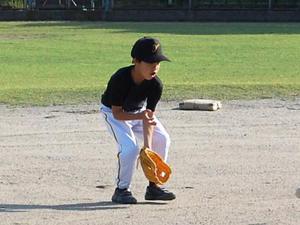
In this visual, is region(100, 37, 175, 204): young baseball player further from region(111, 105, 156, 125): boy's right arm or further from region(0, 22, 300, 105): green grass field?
region(0, 22, 300, 105): green grass field

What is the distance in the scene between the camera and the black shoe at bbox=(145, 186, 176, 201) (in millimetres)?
7758

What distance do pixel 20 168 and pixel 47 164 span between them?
0.36 m

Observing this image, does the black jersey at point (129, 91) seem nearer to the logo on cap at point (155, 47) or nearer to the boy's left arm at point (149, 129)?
the boy's left arm at point (149, 129)

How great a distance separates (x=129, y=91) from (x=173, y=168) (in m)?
1.77

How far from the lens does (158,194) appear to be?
25.5ft

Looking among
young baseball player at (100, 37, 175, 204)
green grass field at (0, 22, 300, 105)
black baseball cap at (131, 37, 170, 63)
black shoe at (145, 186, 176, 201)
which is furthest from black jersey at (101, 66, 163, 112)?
green grass field at (0, 22, 300, 105)

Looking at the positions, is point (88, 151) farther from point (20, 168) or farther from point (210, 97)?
point (210, 97)

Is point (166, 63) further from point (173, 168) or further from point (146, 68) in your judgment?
point (146, 68)

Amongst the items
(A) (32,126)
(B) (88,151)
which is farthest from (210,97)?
(B) (88,151)

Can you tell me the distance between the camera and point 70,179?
8.70 m

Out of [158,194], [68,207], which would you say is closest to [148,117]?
[158,194]

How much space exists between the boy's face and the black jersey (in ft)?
0.40

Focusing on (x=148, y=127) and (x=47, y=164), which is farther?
(x=47, y=164)

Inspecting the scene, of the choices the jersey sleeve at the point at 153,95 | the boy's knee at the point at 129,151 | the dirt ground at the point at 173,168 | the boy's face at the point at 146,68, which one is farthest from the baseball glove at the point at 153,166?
the boy's face at the point at 146,68
